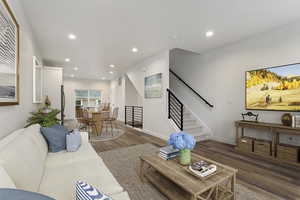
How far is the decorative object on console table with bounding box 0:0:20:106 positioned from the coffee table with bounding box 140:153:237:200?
178cm

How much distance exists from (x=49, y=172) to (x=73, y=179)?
335 mm

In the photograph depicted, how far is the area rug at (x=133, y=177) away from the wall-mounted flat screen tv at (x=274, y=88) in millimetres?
2015

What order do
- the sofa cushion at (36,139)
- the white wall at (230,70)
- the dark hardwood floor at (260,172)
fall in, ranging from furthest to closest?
the white wall at (230,70) → the dark hardwood floor at (260,172) → the sofa cushion at (36,139)

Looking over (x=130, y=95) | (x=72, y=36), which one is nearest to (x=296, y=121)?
(x=72, y=36)

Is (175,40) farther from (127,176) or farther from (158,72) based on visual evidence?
(127,176)

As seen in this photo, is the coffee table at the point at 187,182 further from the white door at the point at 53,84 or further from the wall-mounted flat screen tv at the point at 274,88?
the white door at the point at 53,84

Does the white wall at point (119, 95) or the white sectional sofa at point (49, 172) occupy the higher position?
the white wall at point (119, 95)

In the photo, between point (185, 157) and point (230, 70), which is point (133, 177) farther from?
point (230, 70)

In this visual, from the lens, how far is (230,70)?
3.77 m

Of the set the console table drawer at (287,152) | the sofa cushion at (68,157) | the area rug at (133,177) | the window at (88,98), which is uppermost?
the window at (88,98)

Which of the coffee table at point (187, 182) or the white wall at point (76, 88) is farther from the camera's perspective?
the white wall at point (76, 88)

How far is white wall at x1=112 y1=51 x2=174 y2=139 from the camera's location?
4.15 m

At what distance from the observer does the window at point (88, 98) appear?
942 cm

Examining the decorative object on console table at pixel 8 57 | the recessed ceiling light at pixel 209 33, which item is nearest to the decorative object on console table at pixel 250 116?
the recessed ceiling light at pixel 209 33
